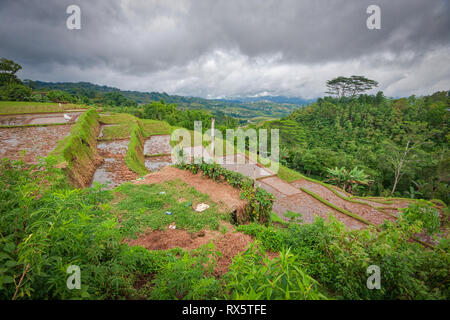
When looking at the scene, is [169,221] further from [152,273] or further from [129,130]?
[129,130]

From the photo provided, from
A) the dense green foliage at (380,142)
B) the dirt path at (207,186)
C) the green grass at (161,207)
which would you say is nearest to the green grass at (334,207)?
the dirt path at (207,186)

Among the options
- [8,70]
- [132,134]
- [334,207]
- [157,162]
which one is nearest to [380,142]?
[334,207]

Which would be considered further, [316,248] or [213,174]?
[213,174]

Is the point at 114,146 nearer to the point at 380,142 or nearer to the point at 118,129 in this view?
the point at 118,129

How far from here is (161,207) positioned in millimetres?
6227

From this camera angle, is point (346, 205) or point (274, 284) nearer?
point (274, 284)

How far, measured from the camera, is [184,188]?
7688 mm

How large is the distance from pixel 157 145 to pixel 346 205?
56.2 feet

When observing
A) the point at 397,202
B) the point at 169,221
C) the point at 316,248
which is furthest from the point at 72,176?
the point at 397,202

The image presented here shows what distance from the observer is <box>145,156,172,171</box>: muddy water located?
13252mm

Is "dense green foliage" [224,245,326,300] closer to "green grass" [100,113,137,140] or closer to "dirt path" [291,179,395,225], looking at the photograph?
"dirt path" [291,179,395,225]

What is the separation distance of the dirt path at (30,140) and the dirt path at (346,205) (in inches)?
610
